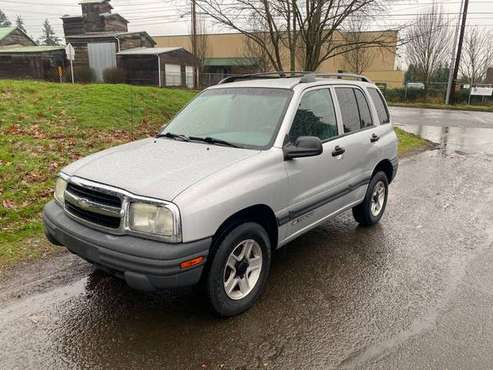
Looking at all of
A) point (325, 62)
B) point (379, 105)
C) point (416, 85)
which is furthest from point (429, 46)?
point (379, 105)

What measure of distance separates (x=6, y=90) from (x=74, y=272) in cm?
901

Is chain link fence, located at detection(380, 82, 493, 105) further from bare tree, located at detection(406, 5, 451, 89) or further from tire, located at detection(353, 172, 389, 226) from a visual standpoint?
tire, located at detection(353, 172, 389, 226)

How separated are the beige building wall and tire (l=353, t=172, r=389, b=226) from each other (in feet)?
113

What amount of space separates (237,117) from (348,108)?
4.79 feet

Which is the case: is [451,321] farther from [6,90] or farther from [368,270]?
[6,90]

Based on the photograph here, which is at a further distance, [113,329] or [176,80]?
[176,80]

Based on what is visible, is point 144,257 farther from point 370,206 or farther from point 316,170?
point 370,206

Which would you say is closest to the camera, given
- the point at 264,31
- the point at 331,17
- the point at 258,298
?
the point at 258,298

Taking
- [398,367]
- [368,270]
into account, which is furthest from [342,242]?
[398,367]

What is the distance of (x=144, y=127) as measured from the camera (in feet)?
33.8

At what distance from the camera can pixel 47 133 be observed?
8477 millimetres

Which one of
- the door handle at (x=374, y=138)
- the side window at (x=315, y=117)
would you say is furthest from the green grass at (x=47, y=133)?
the door handle at (x=374, y=138)

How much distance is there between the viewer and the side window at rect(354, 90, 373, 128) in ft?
16.4

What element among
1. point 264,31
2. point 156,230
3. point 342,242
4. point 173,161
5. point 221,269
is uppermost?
point 264,31
